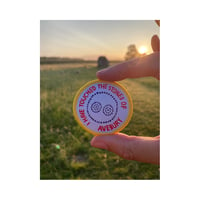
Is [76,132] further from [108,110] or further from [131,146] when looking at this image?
[131,146]

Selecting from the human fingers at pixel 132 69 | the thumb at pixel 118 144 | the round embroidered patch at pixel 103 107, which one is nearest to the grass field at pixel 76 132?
the round embroidered patch at pixel 103 107

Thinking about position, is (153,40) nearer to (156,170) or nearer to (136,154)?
(136,154)

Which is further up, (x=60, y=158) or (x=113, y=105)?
(x=113, y=105)

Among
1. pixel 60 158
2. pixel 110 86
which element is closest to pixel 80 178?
pixel 60 158

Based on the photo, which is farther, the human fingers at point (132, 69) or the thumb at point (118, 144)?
the human fingers at point (132, 69)

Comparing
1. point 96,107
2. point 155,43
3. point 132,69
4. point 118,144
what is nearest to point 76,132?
point 96,107

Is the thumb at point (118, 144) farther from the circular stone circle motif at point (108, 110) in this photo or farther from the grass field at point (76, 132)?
the grass field at point (76, 132)

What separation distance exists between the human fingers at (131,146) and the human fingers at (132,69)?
519mm

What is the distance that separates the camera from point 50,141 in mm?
2836

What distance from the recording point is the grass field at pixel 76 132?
97.7 inches

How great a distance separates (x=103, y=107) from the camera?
2.08m

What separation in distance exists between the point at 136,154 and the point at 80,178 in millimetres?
872

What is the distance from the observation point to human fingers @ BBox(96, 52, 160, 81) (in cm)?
202

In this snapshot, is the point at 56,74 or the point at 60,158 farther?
the point at 56,74
